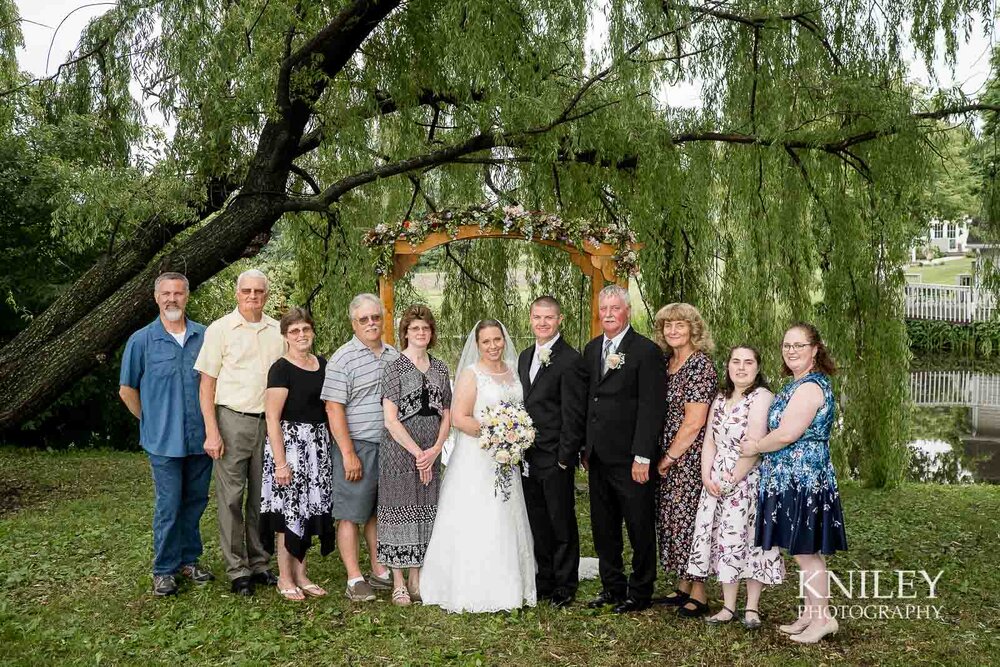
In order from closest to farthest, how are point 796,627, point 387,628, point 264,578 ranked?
point 796,627 < point 387,628 < point 264,578

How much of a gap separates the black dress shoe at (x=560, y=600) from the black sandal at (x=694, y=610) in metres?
0.58

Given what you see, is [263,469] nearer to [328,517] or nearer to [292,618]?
[328,517]

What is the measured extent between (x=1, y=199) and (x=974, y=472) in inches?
504

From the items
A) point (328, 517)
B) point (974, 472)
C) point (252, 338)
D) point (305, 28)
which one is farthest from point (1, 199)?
point (974, 472)

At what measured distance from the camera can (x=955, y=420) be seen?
15.1m

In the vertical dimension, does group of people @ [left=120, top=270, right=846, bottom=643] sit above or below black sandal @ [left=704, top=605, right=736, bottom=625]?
above

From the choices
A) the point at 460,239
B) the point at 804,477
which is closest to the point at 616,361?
the point at 804,477

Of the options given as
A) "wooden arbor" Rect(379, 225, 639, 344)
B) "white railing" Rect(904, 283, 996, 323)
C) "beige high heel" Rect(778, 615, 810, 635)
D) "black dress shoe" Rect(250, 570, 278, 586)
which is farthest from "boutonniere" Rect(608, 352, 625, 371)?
"white railing" Rect(904, 283, 996, 323)

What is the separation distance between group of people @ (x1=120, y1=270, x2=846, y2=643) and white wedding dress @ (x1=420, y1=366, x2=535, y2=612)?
10mm

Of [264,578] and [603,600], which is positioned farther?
[264,578]

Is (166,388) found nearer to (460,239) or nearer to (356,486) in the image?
(356,486)

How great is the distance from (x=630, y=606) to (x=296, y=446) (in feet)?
6.45

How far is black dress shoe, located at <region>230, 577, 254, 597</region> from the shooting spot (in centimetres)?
485

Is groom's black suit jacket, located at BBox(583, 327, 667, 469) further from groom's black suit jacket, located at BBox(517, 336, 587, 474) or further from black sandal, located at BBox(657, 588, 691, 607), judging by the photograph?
black sandal, located at BBox(657, 588, 691, 607)
